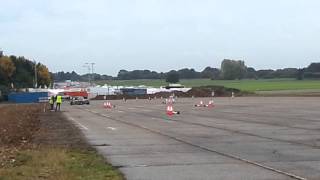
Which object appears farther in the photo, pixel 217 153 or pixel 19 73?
pixel 19 73

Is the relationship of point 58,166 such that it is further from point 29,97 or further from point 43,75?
point 43,75

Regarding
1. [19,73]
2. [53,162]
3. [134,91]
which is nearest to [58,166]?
[53,162]

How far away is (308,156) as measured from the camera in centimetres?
1577

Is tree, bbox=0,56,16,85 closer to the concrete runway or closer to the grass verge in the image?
the concrete runway

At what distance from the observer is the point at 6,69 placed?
476 ft

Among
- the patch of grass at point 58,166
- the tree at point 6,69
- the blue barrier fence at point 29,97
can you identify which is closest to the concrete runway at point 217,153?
the patch of grass at point 58,166

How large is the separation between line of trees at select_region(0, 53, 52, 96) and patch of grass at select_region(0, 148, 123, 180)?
11301 centimetres

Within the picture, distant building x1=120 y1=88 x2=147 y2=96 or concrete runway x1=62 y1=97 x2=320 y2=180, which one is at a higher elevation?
distant building x1=120 y1=88 x2=147 y2=96

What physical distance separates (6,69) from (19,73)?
18.0 m

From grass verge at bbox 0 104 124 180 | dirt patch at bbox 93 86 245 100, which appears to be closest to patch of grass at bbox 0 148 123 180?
grass verge at bbox 0 104 124 180

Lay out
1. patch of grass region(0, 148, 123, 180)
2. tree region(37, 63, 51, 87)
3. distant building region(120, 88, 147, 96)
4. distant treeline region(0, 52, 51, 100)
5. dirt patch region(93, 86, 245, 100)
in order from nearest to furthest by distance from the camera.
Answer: patch of grass region(0, 148, 123, 180) → dirt patch region(93, 86, 245, 100) → distant building region(120, 88, 147, 96) → distant treeline region(0, 52, 51, 100) → tree region(37, 63, 51, 87)

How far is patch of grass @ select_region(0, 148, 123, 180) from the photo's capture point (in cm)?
1237

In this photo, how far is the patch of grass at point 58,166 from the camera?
12.4m

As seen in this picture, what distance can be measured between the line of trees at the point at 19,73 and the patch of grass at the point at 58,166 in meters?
113
